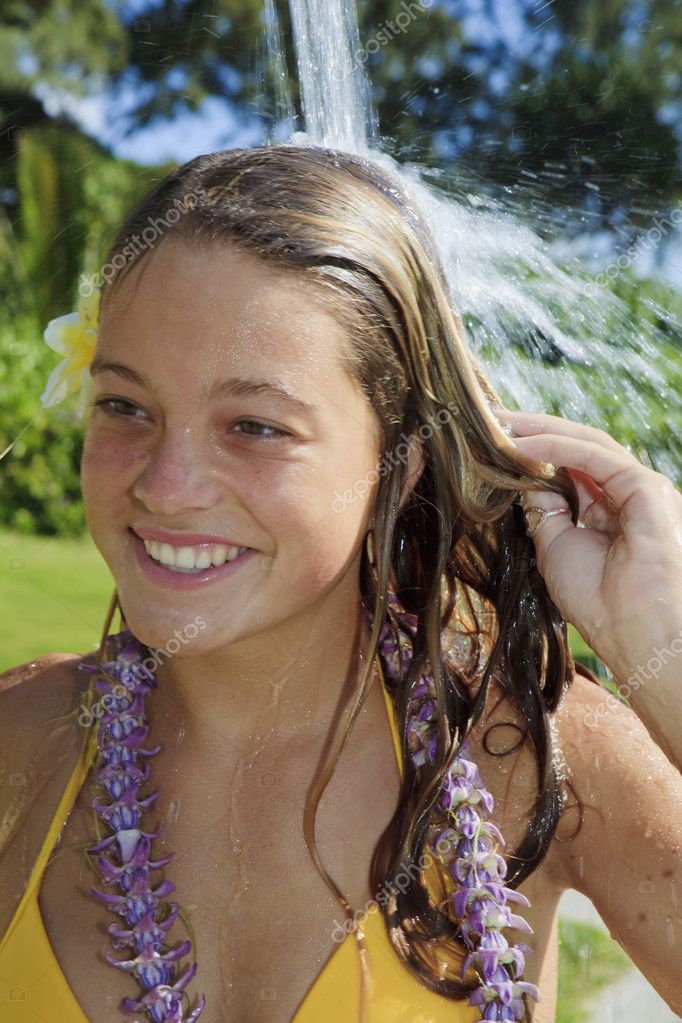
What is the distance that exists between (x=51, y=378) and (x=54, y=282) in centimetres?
23

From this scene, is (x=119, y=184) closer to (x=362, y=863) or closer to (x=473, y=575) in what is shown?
(x=473, y=575)

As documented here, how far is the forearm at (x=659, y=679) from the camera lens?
1.77m

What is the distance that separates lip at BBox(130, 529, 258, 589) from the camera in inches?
68.0

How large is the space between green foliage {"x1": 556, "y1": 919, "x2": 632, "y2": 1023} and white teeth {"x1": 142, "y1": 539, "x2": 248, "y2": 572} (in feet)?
6.23

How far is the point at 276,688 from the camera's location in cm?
199

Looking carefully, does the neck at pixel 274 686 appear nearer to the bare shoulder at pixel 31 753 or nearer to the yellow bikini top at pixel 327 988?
the bare shoulder at pixel 31 753

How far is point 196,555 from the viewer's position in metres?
1.73

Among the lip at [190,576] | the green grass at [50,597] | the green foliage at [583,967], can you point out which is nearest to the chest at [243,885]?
the lip at [190,576]

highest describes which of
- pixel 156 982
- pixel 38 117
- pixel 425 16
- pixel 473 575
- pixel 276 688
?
pixel 425 16

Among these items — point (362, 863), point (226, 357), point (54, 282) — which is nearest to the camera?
point (226, 357)

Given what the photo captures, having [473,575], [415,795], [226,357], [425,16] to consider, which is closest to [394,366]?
[226,357]

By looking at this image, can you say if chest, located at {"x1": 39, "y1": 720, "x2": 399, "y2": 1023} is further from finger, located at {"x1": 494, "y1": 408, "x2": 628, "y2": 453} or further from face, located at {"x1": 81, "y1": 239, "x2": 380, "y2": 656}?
finger, located at {"x1": 494, "y1": 408, "x2": 628, "y2": 453}

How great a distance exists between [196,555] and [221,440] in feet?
0.62

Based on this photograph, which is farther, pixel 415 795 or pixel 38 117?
pixel 38 117
